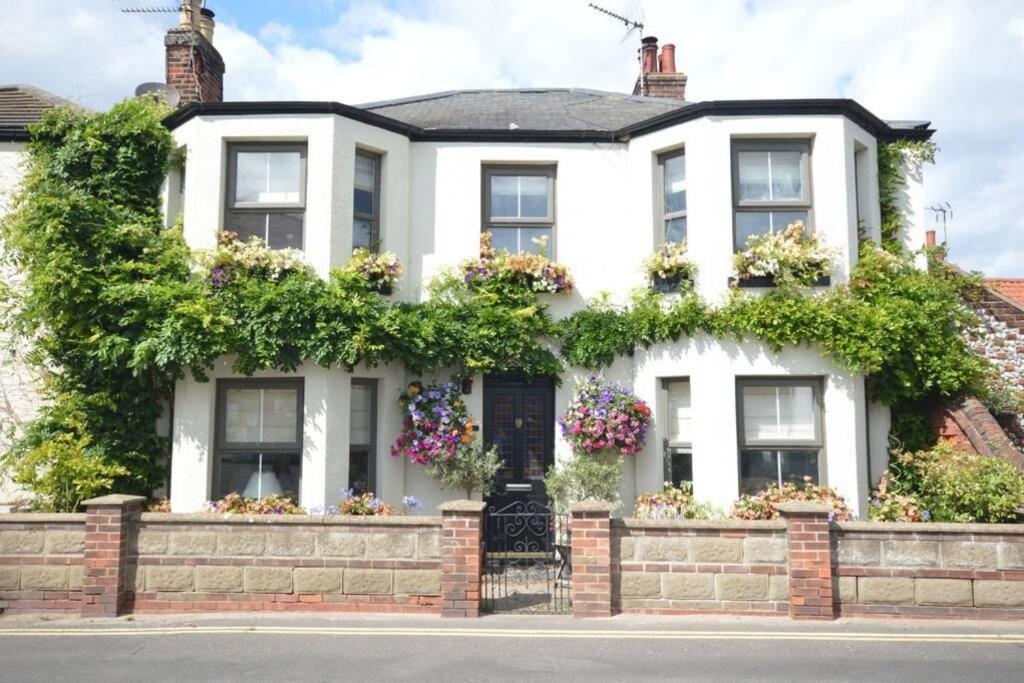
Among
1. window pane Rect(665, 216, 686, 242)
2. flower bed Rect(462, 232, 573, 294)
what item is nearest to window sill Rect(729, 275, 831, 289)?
window pane Rect(665, 216, 686, 242)

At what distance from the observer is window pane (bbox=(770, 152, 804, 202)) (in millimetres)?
10594

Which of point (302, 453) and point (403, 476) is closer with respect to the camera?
point (302, 453)

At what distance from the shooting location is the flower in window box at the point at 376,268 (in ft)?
34.3

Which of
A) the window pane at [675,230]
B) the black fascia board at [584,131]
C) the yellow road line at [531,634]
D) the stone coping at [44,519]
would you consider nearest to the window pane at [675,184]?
the window pane at [675,230]

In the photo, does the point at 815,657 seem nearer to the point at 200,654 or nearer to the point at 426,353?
the point at 200,654

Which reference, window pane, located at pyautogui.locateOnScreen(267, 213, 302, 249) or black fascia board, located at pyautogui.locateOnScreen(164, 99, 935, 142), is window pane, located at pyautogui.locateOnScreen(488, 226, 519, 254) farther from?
window pane, located at pyautogui.locateOnScreen(267, 213, 302, 249)

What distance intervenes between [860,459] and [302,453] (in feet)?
24.3

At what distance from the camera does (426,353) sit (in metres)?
10.4

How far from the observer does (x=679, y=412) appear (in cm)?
1077

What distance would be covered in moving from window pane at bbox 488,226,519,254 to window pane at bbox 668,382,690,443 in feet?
→ 10.4

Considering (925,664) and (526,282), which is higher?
(526,282)

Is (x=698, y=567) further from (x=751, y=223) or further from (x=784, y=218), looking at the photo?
(x=784, y=218)

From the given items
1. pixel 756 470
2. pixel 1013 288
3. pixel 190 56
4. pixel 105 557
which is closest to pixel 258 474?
pixel 105 557

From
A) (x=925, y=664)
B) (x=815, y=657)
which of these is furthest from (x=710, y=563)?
(x=925, y=664)
